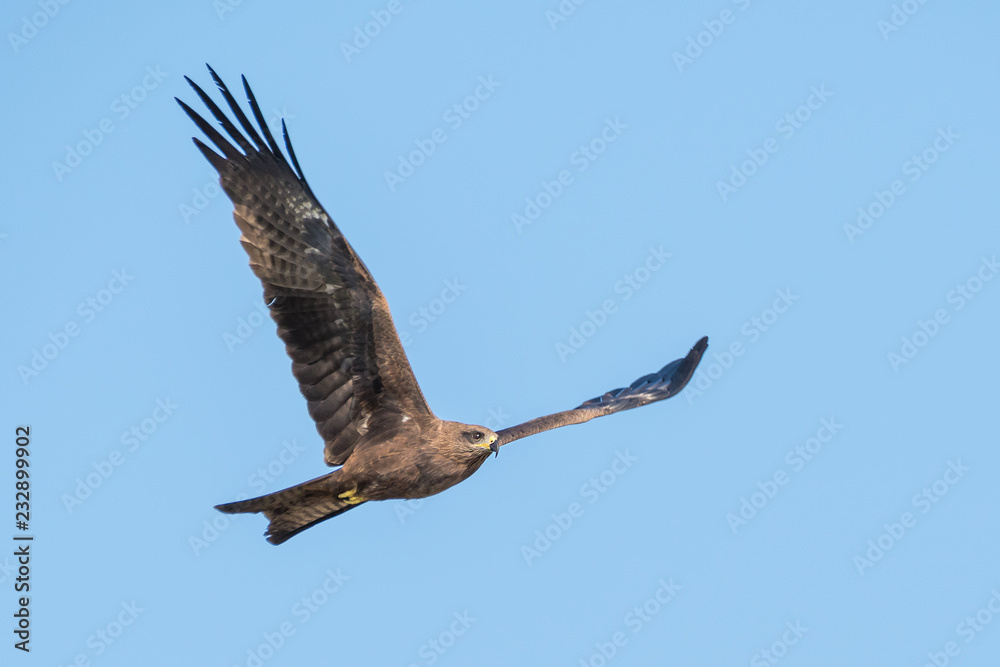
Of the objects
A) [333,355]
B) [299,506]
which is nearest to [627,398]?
[333,355]

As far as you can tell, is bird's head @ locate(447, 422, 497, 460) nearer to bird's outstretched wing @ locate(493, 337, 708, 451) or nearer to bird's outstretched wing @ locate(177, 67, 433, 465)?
bird's outstretched wing @ locate(493, 337, 708, 451)

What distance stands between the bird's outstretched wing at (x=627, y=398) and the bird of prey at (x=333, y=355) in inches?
30.2

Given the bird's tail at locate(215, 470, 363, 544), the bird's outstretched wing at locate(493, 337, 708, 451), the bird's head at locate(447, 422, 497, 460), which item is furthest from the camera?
the bird's outstretched wing at locate(493, 337, 708, 451)

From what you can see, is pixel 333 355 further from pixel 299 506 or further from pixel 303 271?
pixel 299 506

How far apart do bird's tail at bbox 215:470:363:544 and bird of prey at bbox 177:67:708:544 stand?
1 cm

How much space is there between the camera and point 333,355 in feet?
42.7

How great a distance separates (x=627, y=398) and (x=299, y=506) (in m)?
4.43

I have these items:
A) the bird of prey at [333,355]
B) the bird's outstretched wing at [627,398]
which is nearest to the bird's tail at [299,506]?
the bird of prey at [333,355]

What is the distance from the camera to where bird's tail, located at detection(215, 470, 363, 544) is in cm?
1252

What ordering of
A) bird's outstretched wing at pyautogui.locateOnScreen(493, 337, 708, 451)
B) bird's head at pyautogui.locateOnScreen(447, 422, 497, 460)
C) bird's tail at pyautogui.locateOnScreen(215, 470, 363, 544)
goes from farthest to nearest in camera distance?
1. bird's outstretched wing at pyautogui.locateOnScreen(493, 337, 708, 451)
2. bird's head at pyautogui.locateOnScreen(447, 422, 497, 460)
3. bird's tail at pyautogui.locateOnScreen(215, 470, 363, 544)

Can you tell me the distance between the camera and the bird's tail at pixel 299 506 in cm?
1252

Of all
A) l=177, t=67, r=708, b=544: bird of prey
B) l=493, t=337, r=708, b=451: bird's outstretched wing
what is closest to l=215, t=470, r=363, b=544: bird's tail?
l=177, t=67, r=708, b=544: bird of prey

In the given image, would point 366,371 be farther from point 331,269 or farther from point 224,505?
point 224,505

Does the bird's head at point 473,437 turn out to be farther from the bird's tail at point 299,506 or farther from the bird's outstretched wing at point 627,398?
the bird's tail at point 299,506
